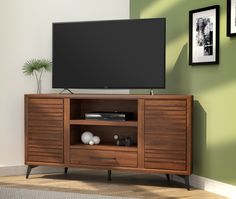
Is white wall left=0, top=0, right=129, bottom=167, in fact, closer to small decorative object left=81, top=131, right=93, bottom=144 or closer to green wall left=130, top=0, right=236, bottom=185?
small decorative object left=81, top=131, right=93, bottom=144

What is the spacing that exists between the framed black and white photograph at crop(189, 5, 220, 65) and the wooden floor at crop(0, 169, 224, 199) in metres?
1.09

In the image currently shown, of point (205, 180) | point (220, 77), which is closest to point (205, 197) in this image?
point (205, 180)

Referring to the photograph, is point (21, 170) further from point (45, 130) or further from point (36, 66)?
point (36, 66)

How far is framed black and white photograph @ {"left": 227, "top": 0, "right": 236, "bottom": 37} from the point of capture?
3619 mm

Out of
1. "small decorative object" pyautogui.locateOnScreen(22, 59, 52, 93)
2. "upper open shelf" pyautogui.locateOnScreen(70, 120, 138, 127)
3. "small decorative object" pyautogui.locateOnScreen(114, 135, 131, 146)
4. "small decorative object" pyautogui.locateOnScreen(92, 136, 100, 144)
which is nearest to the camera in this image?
"upper open shelf" pyautogui.locateOnScreen(70, 120, 138, 127)

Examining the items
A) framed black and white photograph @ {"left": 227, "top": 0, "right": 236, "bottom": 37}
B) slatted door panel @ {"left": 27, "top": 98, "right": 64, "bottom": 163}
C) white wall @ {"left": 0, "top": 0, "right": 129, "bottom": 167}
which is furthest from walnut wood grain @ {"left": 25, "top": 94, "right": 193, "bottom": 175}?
framed black and white photograph @ {"left": 227, "top": 0, "right": 236, "bottom": 37}

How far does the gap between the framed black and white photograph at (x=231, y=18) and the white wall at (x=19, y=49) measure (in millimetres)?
1685

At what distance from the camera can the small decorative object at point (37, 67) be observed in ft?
14.8

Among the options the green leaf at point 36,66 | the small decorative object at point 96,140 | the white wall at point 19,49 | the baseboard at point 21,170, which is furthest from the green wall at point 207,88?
the baseboard at point 21,170

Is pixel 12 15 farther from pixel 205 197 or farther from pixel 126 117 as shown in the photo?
pixel 205 197

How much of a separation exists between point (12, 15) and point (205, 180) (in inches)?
92.9

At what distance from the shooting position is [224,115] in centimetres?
378

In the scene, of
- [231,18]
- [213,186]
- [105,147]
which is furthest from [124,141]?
[231,18]

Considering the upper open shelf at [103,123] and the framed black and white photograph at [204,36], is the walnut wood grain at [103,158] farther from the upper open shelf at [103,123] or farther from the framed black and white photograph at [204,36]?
the framed black and white photograph at [204,36]
